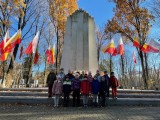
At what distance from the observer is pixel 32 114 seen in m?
13.0

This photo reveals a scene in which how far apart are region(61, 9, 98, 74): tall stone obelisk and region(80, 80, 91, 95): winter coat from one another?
4.91m

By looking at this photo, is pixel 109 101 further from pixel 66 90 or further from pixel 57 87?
pixel 57 87

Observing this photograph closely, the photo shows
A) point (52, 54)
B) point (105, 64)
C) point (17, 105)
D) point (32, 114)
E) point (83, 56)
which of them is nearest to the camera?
point (32, 114)

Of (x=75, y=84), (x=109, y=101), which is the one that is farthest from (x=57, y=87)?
(x=109, y=101)

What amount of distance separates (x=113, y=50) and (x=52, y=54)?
621cm

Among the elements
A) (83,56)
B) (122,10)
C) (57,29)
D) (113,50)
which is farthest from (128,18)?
(83,56)

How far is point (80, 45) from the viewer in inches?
837

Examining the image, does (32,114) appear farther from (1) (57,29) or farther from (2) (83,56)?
(1) (57,29)

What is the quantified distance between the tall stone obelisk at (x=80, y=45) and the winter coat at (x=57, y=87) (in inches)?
184

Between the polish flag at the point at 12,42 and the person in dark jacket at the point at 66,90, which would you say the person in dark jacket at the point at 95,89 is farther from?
the polish flag at the point at 12,42

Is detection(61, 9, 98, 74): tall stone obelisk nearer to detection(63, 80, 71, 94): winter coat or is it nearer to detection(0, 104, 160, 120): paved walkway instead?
detection(63, 80, 71, 94): winter coat

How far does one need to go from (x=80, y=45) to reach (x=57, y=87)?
19.6 ft

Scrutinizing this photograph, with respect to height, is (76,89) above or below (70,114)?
above

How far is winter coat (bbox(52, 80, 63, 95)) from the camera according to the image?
15742 mm
